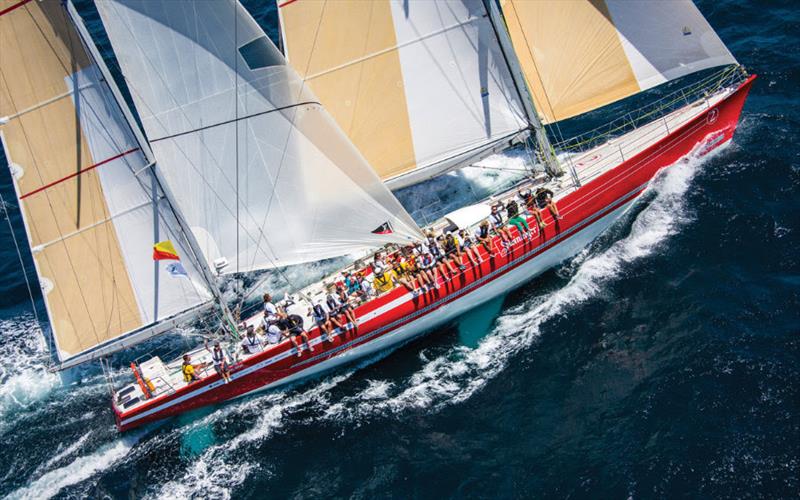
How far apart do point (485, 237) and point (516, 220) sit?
1406mm

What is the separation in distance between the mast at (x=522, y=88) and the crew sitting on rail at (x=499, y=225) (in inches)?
116

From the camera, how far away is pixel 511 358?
2614 centimetres

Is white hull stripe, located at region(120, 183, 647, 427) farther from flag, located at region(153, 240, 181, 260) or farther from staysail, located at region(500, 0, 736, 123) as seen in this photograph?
staysail, located at region(500, 0, 736, 123)

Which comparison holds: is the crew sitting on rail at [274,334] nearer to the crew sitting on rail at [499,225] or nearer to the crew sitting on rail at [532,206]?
the crew sitting on rail at [499,225]

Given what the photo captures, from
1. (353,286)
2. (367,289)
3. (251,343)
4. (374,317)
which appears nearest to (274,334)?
(251,343)

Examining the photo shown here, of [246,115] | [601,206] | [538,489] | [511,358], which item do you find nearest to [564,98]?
[601,206]

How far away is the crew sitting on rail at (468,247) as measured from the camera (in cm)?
2748

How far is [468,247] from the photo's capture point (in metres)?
27.8

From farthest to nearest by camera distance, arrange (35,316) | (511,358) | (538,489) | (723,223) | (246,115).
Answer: (35,316), (723,223), (511,358), (246,115), (538,489)

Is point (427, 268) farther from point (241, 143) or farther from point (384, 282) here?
point (241, 143)

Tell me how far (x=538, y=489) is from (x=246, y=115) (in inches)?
581

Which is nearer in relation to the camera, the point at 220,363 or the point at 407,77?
the point at 220,363

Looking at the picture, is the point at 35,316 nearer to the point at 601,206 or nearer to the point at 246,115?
the point at 246,115

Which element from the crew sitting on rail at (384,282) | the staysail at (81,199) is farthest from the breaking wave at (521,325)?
the staysail at (81,199)
